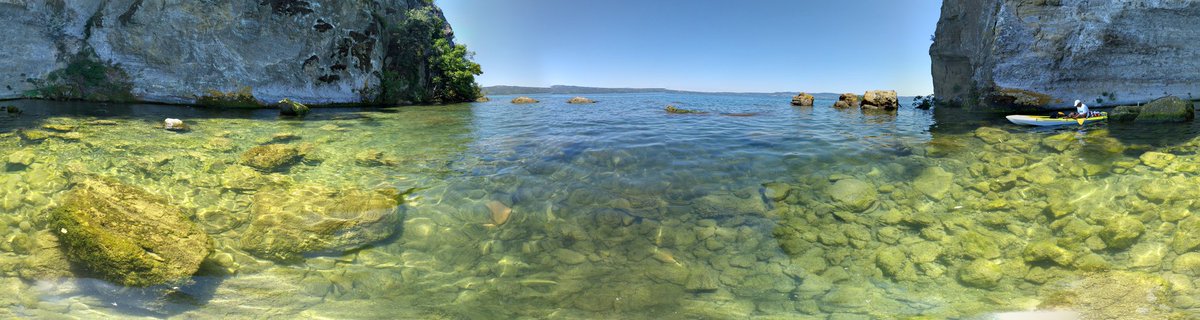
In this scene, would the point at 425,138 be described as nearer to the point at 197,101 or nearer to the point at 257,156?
the point at 257,156

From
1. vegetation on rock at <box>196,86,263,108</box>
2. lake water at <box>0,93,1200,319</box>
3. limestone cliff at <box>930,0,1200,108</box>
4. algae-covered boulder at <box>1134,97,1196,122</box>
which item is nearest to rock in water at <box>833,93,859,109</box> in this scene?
limestone cliff at <box>930,0,1200,108</box>

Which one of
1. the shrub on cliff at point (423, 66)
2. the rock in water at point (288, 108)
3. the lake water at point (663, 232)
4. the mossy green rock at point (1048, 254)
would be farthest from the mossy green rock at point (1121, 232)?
the shrub on cliff at point (423, 66)

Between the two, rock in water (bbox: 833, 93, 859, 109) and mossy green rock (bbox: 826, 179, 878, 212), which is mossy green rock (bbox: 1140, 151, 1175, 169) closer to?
mossy green rock (bbox: 826, 179, 878, 212)

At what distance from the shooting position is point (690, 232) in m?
6.62

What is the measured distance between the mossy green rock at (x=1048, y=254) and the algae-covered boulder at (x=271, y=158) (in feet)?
42.2

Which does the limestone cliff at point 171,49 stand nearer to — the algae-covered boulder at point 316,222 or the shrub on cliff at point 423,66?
the shrub on cliff at point 423,66

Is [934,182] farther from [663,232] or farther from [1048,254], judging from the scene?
[663,232]

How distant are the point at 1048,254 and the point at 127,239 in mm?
11150

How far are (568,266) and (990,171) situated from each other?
31.0 feet

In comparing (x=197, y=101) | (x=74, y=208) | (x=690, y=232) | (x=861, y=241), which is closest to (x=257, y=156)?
(x=74, y=208)

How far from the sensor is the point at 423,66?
42.8 metres

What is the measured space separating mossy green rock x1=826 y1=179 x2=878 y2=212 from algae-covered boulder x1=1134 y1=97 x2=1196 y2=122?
17830mm

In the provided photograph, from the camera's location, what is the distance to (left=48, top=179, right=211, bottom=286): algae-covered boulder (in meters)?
4.63

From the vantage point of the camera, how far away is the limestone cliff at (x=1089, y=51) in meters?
23.8
